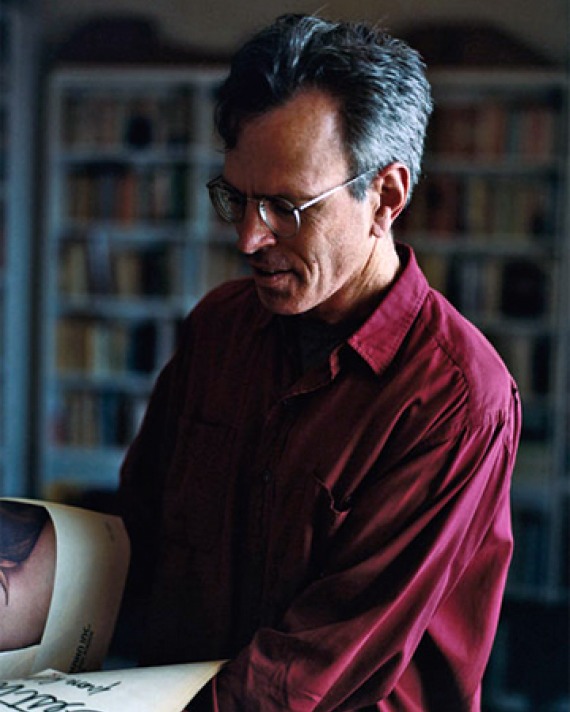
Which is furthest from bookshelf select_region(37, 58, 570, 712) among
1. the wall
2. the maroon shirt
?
the maroon shirt

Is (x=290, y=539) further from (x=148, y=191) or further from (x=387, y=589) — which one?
(x=148, y=191)

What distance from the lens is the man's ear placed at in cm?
100

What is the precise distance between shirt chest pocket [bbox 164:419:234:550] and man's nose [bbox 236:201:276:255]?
252 millimetres

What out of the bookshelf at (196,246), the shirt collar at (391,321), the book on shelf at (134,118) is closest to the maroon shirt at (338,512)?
the shirt collar at (391,321)

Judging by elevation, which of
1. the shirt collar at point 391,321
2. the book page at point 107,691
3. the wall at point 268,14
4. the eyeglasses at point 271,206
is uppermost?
the wall at point 268,14

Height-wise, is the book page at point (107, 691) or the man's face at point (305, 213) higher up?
the man's face at point (305, 213)

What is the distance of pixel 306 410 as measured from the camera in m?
1.04

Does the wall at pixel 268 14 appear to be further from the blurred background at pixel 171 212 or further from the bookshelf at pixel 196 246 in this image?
the bookshelf at pixel 196 246

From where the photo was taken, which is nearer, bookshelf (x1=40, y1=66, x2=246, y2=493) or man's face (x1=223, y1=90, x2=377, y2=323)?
man's face (x1=223, y1=90, x2=377, y2=323)

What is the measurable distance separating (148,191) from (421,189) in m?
1.24

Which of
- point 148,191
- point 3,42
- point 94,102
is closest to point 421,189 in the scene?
point 148,191

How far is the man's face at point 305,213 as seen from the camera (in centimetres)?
92

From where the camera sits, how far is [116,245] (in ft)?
13.6

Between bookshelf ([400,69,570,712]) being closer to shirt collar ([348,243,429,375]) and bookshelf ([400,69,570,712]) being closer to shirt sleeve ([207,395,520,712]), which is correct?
shirt collar ([348,243,429,375])
